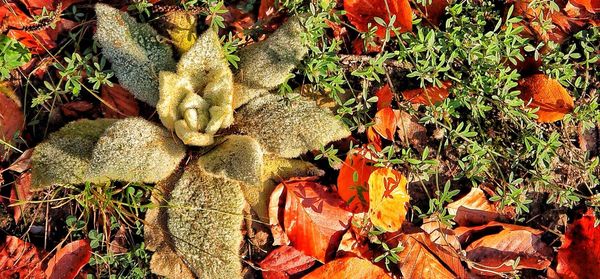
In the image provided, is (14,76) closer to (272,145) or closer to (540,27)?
(272,145)

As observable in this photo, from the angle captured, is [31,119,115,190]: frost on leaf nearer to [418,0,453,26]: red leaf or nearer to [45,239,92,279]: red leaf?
[45,239,92,279]: red leaf

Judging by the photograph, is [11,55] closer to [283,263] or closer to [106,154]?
[106,154]

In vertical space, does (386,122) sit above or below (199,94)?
below

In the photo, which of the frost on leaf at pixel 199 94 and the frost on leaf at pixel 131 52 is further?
the frost on leaf at pixel 131 52

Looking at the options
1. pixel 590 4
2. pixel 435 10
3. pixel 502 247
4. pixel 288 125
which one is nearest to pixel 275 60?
pixel 288 125

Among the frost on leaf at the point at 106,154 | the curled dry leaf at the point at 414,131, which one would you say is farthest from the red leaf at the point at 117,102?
the curled dry leaf at the point at 414,131

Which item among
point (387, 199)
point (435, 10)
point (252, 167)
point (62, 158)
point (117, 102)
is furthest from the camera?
point (435, 10)

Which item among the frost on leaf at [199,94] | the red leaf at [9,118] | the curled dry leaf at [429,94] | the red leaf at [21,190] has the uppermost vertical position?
the frost on leaf at [199,94]

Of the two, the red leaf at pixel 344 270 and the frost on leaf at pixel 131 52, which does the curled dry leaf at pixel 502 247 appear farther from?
the frost on leaf at pixel 131 52
